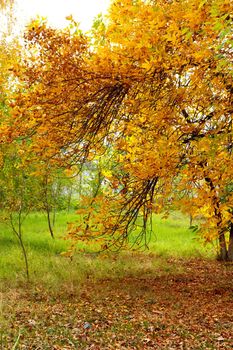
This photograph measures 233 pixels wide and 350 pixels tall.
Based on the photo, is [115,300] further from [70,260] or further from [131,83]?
[131,83]

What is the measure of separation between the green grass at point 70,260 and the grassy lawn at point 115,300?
0.10 ft

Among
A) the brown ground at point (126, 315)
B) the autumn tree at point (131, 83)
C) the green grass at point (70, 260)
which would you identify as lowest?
the brown ground at point (126, 315)

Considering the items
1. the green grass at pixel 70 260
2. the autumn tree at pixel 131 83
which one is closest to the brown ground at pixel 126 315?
the green grass at pixel 70 260

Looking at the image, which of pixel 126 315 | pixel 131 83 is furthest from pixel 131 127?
pixel 126 315

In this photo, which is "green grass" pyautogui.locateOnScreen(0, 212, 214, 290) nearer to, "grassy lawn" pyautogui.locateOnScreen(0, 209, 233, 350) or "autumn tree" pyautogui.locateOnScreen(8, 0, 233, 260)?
"grassy lawn" pyautogui.locateOnScreen(0, 209, 233, 350)

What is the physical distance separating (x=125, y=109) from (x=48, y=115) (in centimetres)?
128

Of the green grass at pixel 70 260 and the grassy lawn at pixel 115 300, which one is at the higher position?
the green grass at pixel 70 260

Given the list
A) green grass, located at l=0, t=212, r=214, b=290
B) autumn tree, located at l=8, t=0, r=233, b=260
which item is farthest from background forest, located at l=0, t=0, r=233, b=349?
green grass, located at l=0, t=212, r=214, b=290

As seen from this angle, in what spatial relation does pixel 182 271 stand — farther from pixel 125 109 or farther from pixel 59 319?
pixel 125 109

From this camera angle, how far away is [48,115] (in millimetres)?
5824

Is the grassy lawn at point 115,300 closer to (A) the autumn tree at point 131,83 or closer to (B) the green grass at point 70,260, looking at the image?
(B) the green grass at point 70,260

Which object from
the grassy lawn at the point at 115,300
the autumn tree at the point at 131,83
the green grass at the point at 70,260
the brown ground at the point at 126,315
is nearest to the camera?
the autumn tree at the point at 131,83

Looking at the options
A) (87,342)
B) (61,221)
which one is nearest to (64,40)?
(87,342)

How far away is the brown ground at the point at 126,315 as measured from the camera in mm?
6027
